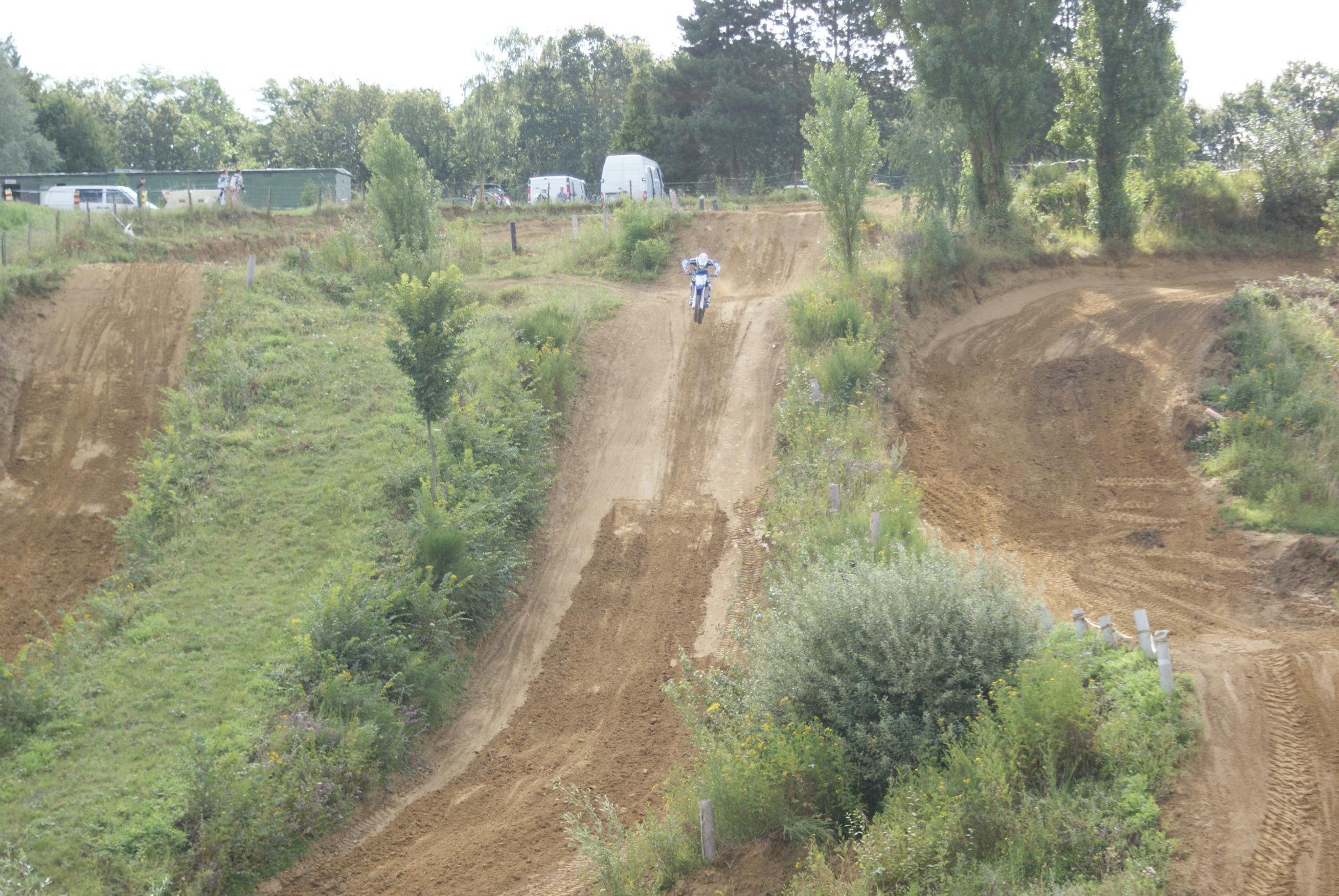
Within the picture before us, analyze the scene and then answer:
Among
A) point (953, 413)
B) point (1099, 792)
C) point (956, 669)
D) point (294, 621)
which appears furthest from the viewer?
point (953, 413)

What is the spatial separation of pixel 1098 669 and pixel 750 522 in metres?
7.32

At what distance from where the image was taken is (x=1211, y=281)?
86.0ft

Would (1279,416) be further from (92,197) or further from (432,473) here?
(92,197)

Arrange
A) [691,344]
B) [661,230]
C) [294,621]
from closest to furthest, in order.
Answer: [294,621]
[691,344]
[661,230]

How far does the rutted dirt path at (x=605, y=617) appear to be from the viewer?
1047 cm

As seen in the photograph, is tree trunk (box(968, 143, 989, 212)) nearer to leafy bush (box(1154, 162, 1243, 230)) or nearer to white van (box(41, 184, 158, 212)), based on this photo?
leafy bush (box(1154, 162, 1243, 230))

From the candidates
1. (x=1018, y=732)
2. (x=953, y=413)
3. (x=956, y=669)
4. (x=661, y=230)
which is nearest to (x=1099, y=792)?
(x=1018, y=732)

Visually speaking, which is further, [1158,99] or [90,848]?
[1158,99]

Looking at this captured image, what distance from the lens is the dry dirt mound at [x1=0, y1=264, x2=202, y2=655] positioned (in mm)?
14281

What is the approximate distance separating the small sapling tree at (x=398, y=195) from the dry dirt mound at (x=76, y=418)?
4.67 m

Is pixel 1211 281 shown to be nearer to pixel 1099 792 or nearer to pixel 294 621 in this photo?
pixel 1099 792

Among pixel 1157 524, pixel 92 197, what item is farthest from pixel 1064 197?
pixel 92 197

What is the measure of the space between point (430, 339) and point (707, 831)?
8465 millimetres

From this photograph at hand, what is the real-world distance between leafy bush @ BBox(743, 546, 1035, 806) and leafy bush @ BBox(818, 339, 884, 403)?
8.67 meters
